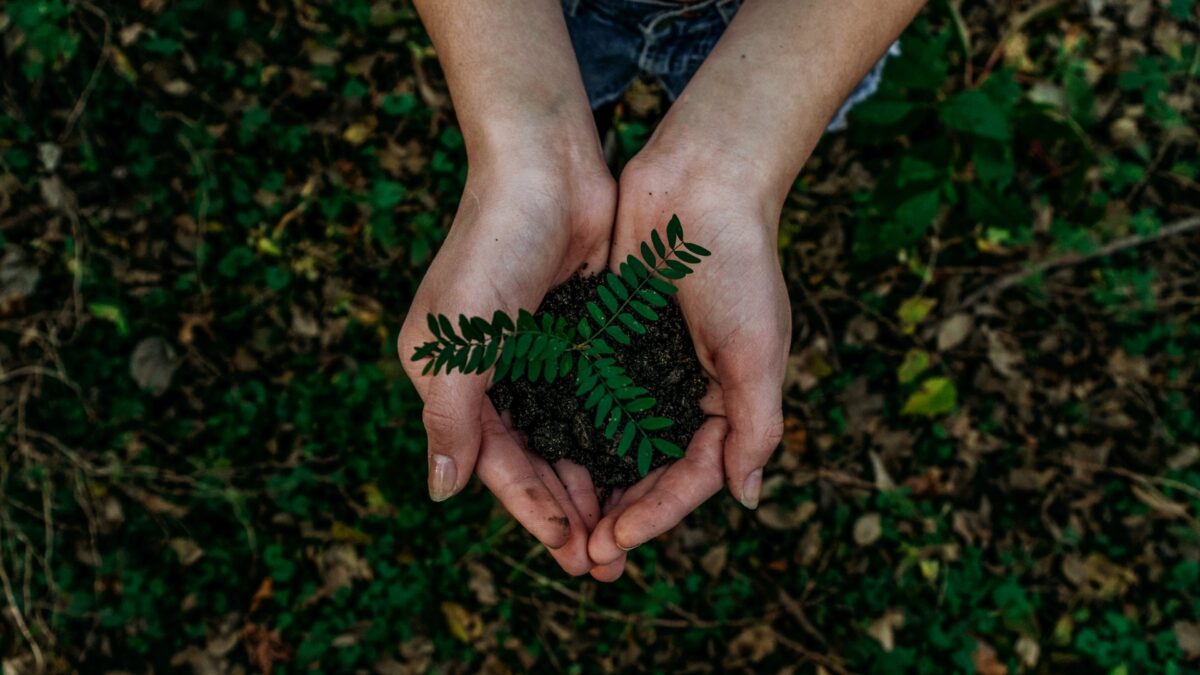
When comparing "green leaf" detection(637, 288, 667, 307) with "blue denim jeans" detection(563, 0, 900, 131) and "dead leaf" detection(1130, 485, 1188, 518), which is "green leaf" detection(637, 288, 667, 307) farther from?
"dead leaf" detection(1130, 485, 1188, 518)

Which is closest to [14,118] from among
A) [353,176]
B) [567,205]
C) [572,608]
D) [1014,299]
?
[353,176]

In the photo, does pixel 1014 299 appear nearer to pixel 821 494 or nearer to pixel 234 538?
pixel 821 494

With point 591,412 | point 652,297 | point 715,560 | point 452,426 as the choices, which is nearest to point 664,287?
point 652,297

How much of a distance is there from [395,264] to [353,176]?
0.48 metres

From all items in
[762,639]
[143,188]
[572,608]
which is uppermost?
[143,188]

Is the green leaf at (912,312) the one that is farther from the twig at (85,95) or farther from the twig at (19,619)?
the twig at (19,619)

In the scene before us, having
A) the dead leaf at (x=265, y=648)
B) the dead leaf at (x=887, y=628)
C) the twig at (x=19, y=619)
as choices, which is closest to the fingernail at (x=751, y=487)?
the dead leaf at (x=887, y=628)

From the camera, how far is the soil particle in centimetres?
252

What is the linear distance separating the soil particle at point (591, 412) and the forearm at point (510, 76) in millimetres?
471

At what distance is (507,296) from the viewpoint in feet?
7.84

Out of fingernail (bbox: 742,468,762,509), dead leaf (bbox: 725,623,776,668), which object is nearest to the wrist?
fingernail (bbox: 742,468,762,509)

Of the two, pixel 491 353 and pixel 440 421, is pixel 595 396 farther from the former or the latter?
pixel 440 421

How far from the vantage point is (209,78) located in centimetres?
416

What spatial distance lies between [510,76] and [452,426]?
1.03m
